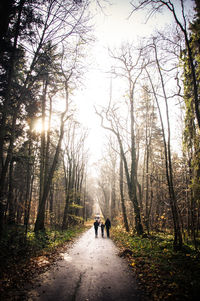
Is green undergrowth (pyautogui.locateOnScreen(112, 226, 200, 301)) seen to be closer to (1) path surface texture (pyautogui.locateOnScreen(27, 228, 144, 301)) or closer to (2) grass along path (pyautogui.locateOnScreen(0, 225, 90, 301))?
(1) path surface texture (pyautogui.locateOnScreen(27, 228, 144, 301))

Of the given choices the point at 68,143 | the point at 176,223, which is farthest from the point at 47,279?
the point at 68,143

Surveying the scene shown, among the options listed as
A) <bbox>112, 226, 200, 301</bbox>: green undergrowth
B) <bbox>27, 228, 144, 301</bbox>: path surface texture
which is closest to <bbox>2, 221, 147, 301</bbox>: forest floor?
<bbox>27, 228, 144, 301</bbox>: path surface texture

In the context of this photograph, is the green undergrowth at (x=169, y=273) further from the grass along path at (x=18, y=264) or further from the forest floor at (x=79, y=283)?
the grass along path at (x=18, y=264)

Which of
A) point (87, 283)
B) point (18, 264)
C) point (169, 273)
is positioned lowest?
point (18, 264)

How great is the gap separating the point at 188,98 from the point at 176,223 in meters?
5.64

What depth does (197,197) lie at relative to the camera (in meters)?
5.25

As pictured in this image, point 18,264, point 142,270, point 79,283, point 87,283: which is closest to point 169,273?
point 142,270

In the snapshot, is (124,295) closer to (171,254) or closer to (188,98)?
(171,254)

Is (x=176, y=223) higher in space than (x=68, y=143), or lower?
lower

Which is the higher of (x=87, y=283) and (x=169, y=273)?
(x=169, y=273)

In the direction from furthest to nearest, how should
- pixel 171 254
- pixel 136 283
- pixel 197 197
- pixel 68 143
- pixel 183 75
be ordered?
1. pixel 68 143
2. pixel 183 75
3. pixel 171 254
4. pixel 197 197
5. pixel 136 283

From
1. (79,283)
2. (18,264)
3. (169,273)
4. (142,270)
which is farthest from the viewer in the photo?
(18,264)

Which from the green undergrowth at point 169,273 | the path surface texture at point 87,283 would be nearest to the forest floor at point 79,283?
the path surface texture at point 87,283

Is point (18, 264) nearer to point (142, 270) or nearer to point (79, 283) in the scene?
point (79, 283)
